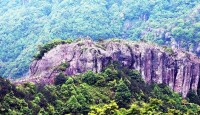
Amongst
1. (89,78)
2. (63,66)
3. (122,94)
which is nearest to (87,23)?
(63,66)

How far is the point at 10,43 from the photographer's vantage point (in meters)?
133

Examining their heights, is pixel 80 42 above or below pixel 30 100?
above

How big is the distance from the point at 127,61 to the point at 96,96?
32.1ft

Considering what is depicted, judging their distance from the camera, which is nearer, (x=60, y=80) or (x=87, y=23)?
(x=60, y=80)

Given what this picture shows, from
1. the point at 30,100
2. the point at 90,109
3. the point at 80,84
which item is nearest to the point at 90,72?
the point at 80,84

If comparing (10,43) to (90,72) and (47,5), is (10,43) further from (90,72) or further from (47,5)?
(90,72)

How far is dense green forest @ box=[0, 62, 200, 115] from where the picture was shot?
4169cm

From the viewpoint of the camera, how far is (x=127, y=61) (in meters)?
57.0

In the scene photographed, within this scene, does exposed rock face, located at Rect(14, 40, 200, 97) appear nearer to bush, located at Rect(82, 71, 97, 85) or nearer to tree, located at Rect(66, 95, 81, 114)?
bush, located at Rect(82, 71, 97, 85)

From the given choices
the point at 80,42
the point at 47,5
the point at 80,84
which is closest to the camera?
the point at 80,84

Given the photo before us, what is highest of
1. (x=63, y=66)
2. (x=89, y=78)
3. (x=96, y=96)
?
(x=63, y=66)

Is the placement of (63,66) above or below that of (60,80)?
above

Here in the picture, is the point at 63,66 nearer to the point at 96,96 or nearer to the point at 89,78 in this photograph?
the point at 89,78

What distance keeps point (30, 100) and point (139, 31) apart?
9713cm
